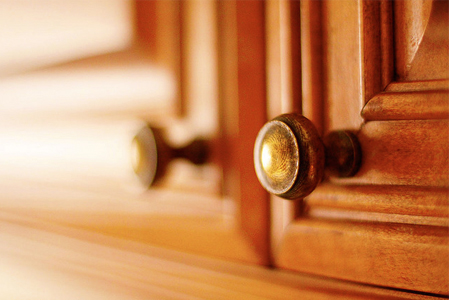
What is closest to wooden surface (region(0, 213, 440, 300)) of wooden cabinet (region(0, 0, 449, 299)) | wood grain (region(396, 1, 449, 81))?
wooden cabinet (region(0, 0, 449, 299))

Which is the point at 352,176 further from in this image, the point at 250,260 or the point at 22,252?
the point at 22,252

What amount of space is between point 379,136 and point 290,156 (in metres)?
0.05

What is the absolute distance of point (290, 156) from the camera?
0.19 metres

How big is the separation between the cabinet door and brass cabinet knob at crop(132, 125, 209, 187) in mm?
75

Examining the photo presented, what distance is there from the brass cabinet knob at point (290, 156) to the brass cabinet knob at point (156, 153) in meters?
0.09

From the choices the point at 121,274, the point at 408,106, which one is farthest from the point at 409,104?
the point at 121,274

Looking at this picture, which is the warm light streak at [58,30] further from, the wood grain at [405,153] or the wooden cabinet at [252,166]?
the wood grain at [405,153]

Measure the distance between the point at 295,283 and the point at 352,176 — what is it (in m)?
0.07

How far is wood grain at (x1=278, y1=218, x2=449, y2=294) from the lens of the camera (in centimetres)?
19

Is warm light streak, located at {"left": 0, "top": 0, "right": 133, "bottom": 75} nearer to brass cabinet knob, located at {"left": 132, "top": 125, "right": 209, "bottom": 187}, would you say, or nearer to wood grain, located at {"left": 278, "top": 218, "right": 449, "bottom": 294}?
brass cabinet knob, located at {"left": 132, "top": 125, "right": 209, "bottom": 187}

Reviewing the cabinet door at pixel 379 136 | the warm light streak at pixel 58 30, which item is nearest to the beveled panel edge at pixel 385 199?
the cabinet door at pixel 379 136

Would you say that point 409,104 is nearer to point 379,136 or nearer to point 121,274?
point 379,136

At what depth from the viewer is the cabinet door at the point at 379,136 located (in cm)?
19

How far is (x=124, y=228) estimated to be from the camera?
0.35m
